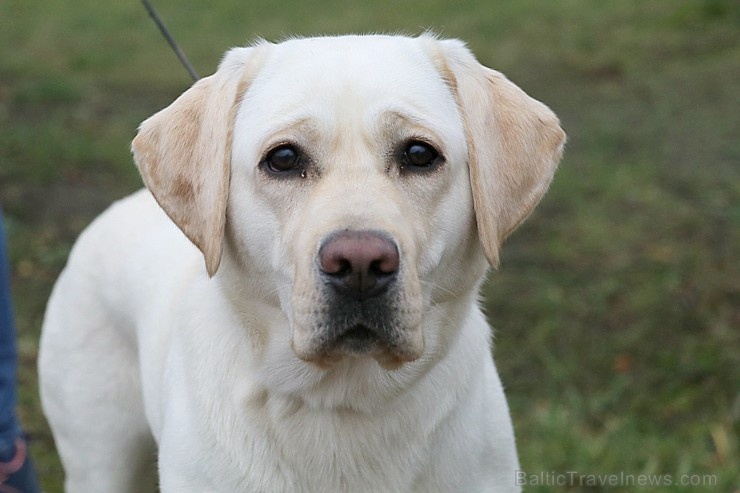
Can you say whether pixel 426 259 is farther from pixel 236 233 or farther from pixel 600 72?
pixel 600 72

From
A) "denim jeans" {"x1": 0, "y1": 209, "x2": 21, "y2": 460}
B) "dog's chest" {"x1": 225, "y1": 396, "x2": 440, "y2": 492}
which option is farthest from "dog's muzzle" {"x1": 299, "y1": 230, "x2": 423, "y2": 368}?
"denim jeans" {"x1": 0, "y1": 209, "x2": 21, "y2": 460}

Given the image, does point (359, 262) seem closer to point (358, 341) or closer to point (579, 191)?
point (358, 341)

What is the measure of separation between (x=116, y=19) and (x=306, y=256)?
11581 millimetres

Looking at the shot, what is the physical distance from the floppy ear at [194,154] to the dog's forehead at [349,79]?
0.28 ft

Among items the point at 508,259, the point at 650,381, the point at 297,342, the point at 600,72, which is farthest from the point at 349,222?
the point at 600,72

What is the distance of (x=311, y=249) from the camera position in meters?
2.30

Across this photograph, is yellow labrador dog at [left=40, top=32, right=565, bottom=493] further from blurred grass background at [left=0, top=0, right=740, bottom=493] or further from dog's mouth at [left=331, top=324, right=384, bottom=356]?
blurred grass background at [left=0, top=0, right=740, bottom=493]

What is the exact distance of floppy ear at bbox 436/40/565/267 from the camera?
2.59m

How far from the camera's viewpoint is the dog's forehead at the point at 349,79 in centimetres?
250

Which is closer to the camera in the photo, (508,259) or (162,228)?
(162,228)

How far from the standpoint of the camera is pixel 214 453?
2.62 meters

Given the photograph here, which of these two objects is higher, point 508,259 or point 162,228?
point 162,228

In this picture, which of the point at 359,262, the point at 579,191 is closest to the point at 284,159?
the point at 359,262

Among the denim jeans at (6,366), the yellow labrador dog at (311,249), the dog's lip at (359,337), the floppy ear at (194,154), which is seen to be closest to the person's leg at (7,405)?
the denim jeans at (6,366)
